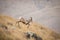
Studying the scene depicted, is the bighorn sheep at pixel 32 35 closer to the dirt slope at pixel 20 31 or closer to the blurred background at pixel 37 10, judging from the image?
the dirt slope at pixel 20 31

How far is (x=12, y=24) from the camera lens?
3.10 m

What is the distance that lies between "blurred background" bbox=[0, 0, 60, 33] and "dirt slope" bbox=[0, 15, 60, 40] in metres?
0.09

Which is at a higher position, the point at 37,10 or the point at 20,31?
the point at 37,10

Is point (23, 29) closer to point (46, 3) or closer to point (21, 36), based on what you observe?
point (21, 36)

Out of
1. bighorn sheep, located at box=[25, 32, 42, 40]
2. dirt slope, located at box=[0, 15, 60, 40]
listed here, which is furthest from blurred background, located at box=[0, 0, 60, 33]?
bighorn sheep, located at box=[25, 32, 42, 40]

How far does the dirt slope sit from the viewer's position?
2999mm

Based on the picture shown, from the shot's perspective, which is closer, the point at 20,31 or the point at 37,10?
the point at 20,31

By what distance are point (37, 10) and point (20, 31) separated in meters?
0.53

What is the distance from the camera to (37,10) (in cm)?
327

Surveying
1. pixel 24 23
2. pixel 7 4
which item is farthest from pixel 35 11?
pixel 7 4

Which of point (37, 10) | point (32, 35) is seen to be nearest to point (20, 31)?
point (32, 35)

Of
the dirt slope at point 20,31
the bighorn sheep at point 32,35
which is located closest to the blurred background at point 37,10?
the dirt slope at point 20,31

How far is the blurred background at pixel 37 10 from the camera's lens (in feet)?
10.3

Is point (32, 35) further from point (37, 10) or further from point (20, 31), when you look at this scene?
point (37, 10)
